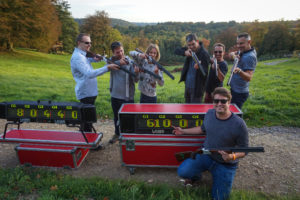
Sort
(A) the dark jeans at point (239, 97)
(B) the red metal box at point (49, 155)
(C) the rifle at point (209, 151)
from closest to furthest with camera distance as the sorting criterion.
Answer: (C) the rifle at point (209, 151) < (B) the red metal box at point (49, 155) < (A) the dark jeans at point (239, 97)

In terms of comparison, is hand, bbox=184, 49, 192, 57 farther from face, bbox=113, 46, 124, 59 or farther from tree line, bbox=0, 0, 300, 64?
face, bbox=113, 46, 124, 59

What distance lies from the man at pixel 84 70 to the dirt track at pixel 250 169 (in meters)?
1.60

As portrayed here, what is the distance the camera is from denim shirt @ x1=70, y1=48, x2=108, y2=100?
469 cm

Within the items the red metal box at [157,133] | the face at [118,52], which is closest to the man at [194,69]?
the red metal box at [157,133]

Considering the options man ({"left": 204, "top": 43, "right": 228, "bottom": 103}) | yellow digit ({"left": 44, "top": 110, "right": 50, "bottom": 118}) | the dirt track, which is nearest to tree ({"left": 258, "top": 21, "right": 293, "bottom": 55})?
the dirt track

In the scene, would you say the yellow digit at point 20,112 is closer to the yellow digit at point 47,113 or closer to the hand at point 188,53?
the yellow digit at point 47,113

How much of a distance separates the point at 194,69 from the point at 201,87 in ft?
1.75

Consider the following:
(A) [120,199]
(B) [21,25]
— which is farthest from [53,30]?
(A) [120,199]

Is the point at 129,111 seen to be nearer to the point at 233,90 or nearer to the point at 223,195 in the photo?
the point at 223,195

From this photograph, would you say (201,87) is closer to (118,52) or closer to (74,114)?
(118,52)

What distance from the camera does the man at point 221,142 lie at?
357 cm

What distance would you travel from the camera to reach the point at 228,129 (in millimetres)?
3633

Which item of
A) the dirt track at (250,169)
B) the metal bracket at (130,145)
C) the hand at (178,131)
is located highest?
the hand at (178,131)

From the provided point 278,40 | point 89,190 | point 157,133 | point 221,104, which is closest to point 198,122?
point 221,104
